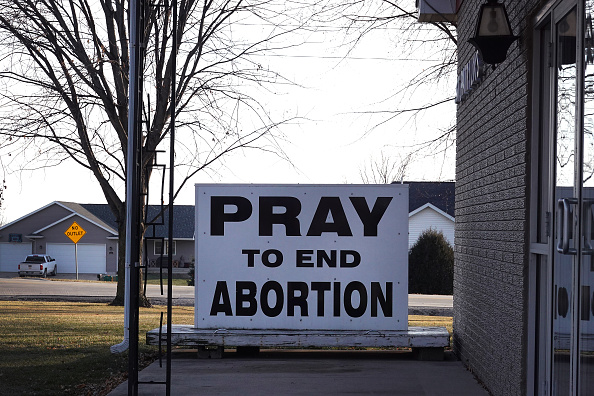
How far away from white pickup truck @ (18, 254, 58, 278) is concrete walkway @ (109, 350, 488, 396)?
145 ft

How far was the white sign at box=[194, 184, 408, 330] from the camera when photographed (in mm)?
9594

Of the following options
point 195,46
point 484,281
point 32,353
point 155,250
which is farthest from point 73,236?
point 484,281

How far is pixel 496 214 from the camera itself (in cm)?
698

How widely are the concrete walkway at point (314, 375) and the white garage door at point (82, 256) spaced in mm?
48065

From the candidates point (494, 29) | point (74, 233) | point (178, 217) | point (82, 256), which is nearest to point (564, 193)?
point (494, 29)

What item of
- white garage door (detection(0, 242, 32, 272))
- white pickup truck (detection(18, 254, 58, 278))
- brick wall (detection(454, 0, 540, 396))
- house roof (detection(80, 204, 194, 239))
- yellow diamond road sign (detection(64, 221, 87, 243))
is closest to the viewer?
brick wall (detection(454, 0, 540, 396))

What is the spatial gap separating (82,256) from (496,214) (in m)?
52.3

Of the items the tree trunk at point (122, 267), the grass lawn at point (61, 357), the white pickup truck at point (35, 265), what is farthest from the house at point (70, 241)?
the grass lawn at point (61, 357)

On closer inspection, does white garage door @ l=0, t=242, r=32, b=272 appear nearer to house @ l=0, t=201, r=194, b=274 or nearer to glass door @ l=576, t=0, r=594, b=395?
house @ l=0, t=201, r=194, b=274

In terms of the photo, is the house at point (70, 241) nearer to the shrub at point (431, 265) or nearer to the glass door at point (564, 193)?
the shrub at point (431, 265)

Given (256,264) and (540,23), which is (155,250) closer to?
(256,264)

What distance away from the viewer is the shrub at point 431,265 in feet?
102

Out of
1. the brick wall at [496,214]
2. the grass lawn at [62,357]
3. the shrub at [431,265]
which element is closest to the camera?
the brick wall at [496,214]

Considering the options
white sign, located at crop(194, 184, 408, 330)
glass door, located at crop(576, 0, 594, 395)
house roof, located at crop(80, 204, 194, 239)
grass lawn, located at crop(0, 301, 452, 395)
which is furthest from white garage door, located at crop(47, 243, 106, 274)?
glass door, located at crop(576, 0, 594, 395)
